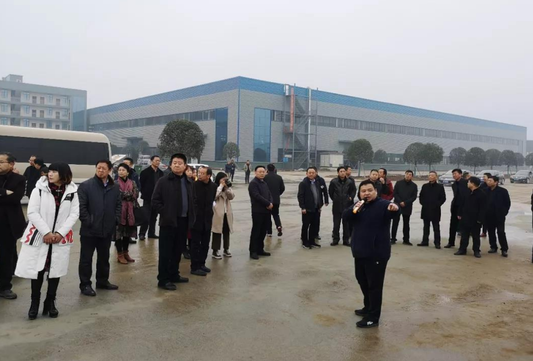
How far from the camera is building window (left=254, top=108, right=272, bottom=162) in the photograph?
58.5 meters

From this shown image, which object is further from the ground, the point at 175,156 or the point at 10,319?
the point at 175,156

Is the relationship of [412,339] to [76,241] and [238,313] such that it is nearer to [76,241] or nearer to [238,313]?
[238,313]

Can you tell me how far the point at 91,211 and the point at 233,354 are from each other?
2.63 metres

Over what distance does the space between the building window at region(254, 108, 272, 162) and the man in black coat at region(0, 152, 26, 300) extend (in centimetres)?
5350

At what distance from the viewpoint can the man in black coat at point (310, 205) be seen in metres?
8.84

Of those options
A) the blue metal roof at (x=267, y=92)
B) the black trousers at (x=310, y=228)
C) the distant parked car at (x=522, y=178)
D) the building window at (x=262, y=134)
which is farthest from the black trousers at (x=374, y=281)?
the building window at (x=262, y=134)

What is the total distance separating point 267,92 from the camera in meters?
59.6

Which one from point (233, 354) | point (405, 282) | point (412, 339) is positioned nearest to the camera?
point (233, 354)

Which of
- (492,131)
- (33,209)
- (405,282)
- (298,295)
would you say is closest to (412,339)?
(298,295)

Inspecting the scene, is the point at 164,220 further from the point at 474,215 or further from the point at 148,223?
the point at 474,215

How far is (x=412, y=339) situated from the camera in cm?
428

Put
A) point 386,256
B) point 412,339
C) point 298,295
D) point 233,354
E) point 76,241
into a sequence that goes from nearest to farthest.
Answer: point 233,354 < point 412,339 < point 386,256 < point 298,295 < point 76,241

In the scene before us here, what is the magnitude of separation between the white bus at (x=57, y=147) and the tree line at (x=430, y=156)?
3388 cm

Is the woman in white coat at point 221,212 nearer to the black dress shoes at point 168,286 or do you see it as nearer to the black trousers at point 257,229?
the black trousers at point 257,229
